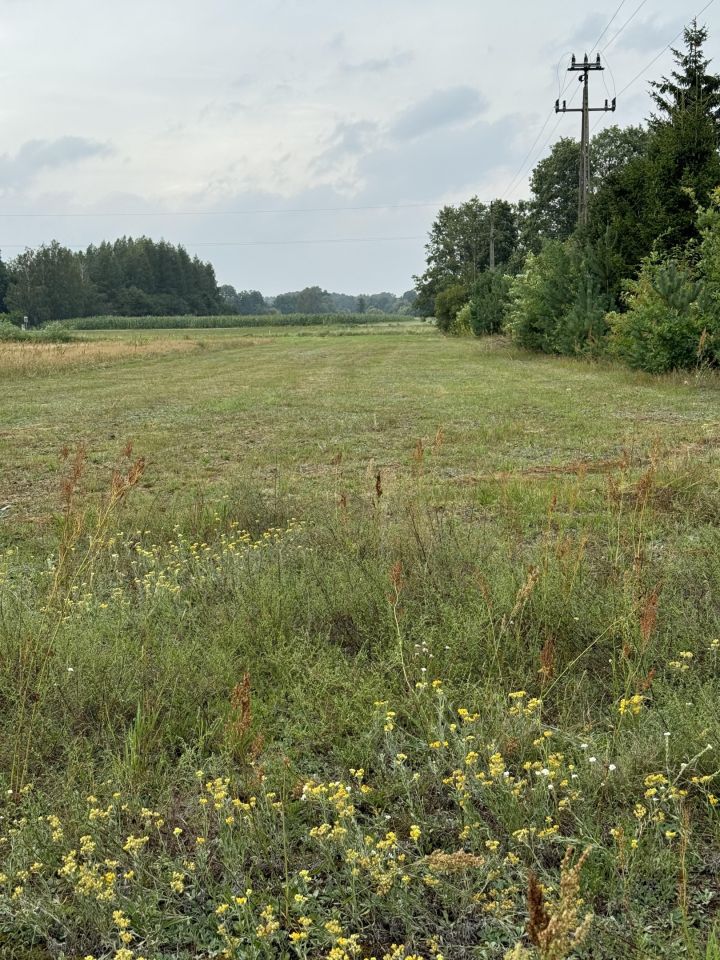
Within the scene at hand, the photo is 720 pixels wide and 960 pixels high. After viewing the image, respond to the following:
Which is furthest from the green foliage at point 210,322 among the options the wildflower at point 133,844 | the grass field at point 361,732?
the wildflower at point 133,844

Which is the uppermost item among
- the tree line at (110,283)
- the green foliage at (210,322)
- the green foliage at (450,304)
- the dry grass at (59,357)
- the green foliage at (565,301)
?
the tree line at (110,283)

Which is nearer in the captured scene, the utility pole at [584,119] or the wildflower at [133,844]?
the wildflower at [133,844]

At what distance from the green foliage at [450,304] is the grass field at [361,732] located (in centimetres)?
5118

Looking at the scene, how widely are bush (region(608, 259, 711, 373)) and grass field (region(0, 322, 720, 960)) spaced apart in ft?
34.8

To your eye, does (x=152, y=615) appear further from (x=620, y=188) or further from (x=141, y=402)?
(x=620, y=188)

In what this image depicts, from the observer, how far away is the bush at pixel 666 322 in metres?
16.0

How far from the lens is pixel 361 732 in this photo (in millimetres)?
2895

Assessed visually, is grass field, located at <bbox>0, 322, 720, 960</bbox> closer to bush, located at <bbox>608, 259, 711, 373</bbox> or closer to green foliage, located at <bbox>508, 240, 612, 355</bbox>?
bush, located at <bbox>608, 259, 711, 373</bbox>

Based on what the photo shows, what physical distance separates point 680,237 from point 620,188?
9.51 ft

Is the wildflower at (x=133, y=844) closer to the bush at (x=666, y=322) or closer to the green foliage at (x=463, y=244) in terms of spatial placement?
the bush at (x=666, y=322)

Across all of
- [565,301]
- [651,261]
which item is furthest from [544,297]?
[651,261]

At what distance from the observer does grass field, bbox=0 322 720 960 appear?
6.83 feet

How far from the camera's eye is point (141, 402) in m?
16.7

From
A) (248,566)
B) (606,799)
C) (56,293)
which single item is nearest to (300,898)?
(606,799)
